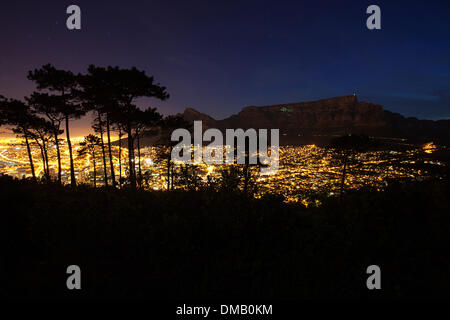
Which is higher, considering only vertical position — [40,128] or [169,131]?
[40,128]

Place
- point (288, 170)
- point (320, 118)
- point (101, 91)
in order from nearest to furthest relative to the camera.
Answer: point (101, 91) < point (288, 170) < point (320, 118)

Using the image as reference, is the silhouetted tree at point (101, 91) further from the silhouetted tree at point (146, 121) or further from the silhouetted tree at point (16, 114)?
the silhouetted tree at point (16, 114)

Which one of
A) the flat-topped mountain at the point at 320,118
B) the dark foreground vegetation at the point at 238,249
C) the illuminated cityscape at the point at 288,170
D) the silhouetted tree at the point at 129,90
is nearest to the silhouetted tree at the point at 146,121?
the silhouetted tree at the point at 129,90

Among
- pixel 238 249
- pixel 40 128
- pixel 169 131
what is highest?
pixel 40 128

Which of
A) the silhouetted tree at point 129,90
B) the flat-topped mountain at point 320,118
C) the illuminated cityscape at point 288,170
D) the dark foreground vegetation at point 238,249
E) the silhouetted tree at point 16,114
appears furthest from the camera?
the flat-topped mountain at point 320,118

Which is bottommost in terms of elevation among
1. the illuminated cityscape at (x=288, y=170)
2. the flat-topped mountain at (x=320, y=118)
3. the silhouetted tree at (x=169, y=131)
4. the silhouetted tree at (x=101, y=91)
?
the illuminated cityscape at (x=288, y=170)

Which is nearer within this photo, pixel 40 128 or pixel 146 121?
pixel 146 121

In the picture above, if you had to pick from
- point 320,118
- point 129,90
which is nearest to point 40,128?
point 129,90

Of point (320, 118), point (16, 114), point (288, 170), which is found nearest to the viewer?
point (16, 114)

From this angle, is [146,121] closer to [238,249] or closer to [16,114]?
[16,114]

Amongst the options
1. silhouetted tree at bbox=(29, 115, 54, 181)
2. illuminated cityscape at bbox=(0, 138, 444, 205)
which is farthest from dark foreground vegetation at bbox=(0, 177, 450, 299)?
silhouetted tree at bbox=(29, 115, 54, 181)
